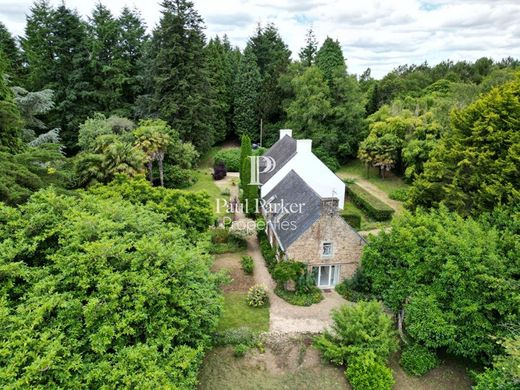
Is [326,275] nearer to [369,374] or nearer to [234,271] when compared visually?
[234,271]

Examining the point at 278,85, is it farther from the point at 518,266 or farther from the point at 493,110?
the point at 518,266

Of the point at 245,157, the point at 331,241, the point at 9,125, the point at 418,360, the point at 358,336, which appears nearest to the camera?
the point at 358,336

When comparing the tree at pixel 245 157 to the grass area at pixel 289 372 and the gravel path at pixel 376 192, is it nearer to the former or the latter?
Result: the gravel path at pixel 376 192

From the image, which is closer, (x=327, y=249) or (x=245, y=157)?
(x=327, y=249)

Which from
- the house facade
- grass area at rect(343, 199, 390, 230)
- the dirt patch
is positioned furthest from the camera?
grass area at rect(343, 199, 390, 230)

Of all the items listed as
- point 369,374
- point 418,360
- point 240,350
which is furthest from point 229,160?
point 369,374

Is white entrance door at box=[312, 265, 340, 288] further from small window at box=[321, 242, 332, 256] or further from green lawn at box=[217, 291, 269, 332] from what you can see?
green lawn at box=[217, 291, 269, 332]

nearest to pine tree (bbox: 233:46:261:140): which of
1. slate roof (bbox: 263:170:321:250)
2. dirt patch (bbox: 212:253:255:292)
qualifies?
slate roof (bbox: 263:170:321:250)
